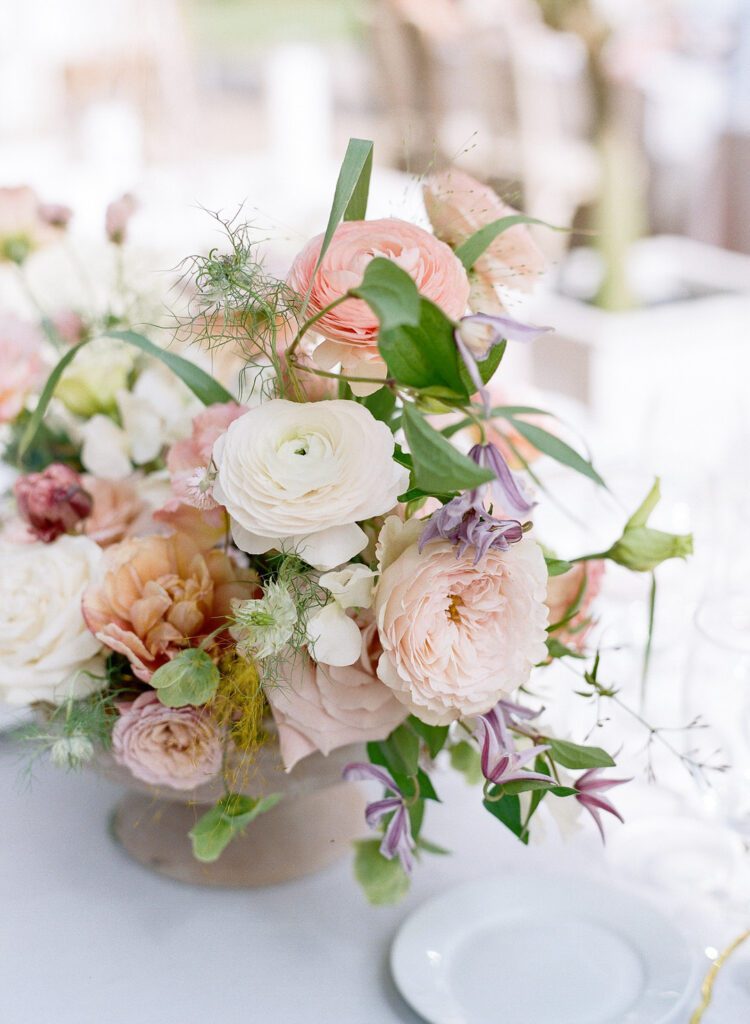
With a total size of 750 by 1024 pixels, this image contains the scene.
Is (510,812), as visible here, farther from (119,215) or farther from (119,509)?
(119,215)

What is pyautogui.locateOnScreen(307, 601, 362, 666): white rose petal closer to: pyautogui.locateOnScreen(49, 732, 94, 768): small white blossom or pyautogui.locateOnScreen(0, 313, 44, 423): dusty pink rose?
pyautogui.locateOnScreen(49, 732, 94, 768): small white blossom

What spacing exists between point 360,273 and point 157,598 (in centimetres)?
21

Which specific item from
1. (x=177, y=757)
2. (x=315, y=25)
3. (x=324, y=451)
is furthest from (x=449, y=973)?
(x=315, y=25)

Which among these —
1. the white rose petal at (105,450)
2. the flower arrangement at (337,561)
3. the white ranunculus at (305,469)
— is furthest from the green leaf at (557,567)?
the white rose petal at (105,450)

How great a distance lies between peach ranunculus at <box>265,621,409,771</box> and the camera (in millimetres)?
580

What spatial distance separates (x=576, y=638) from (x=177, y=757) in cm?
27

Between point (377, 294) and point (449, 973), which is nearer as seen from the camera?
point (377, 294)

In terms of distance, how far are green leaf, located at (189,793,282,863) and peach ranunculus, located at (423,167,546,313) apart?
32 cm

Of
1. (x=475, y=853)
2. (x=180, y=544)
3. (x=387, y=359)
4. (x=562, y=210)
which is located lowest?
(x=562, y=210)

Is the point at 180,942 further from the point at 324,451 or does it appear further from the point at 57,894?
the point at 324,451

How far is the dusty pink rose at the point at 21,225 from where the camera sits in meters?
0.90

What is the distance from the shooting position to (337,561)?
53 centimetres

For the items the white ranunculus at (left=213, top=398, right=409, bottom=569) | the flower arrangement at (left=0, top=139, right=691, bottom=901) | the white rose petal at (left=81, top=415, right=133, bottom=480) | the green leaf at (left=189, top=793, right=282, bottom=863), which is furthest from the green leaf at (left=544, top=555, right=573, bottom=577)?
the white rose petal at (left=81, top=415, right=133, bottom=480)

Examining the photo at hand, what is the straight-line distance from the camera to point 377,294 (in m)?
0.46
